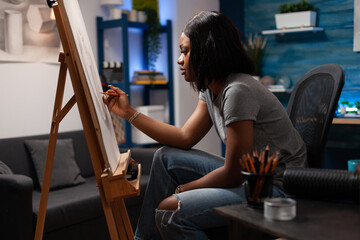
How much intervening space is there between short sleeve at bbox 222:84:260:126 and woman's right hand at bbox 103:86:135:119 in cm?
51

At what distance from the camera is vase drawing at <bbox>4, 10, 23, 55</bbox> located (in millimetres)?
3312

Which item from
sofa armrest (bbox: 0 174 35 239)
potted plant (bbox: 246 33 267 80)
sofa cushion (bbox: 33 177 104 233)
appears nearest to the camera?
sofa armrest (bbox: 0 174 35 239)

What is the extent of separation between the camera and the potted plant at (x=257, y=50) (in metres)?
4.91

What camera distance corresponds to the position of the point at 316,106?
195 centimetres

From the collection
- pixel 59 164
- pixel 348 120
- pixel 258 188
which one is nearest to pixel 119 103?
pixel 258 188

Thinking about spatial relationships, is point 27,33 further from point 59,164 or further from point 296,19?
point 296,19

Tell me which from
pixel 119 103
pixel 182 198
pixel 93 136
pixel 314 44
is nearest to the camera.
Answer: pixel 182 198

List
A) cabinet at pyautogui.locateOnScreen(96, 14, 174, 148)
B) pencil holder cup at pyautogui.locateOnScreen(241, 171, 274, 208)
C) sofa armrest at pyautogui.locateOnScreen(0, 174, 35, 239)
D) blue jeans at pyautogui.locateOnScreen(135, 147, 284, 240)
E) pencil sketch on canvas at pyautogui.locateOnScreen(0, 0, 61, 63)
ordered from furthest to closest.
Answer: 1. cabinet at pyautogui.locateOnScreen(96, 14, 174, 148)
2. pencil sketch on canvas at pyautogui.locateOnScreen(0, 0, 61, 63)
3. sofa armrest at pyautogui.locateOnScreen(0, 174, 35, 239)
4. blue jeans at pyautogui.locateOnScreen(135, 147, 284, 240)
5. pencil holder cup at pyautogui.locateOnScreen(241, 171, 274, 208)

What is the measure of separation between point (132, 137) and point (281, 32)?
5.91 ft

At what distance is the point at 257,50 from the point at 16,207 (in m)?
3.24

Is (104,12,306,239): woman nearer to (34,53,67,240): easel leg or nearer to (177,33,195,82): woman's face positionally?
(177,33,195,82): woman's face

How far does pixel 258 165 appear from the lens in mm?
1229

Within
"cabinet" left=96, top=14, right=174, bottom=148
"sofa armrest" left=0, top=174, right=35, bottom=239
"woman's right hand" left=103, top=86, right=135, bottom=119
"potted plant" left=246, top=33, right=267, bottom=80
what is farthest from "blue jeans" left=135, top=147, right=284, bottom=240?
"potted plant" left=246, top=33, right=267, bottom=80

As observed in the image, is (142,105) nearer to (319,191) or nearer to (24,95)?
(24,95)
